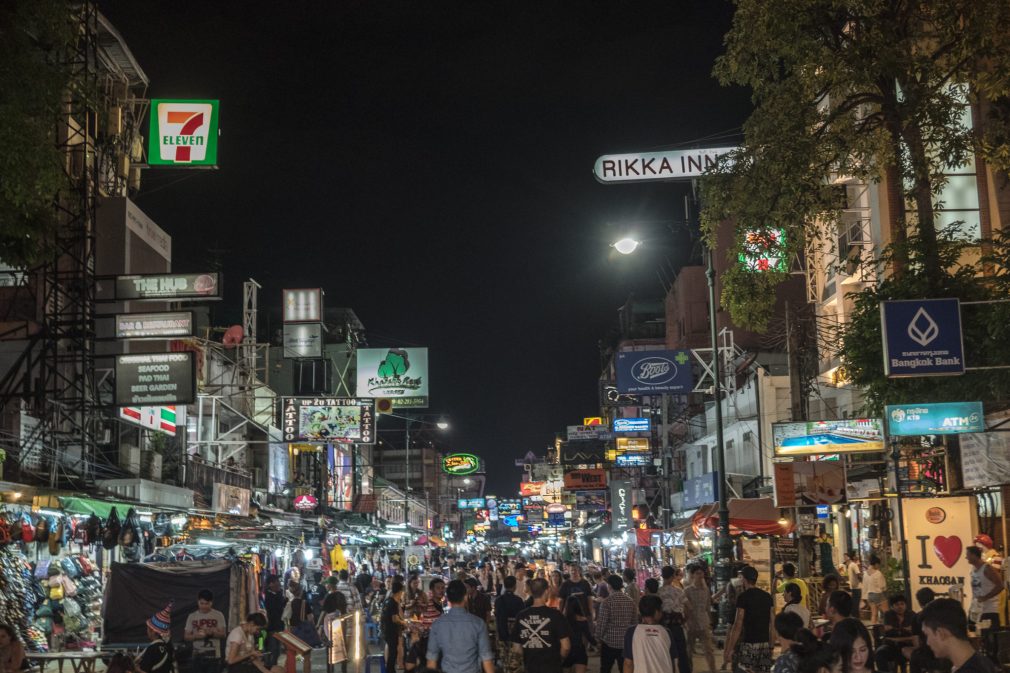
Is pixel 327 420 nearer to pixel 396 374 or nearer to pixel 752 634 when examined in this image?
pixel 396 374

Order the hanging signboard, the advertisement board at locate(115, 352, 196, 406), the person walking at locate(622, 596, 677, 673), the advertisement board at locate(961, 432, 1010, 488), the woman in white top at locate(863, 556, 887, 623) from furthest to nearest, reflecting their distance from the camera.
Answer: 1. the hanging signboard
2. the advertisement board at locate(115, 352, 196, 406)
3. the woman in white top at locate(863, 556, 887, 623)
4. the advertisement board at locate(961, 432, 1010, 488)
5. the person walking at locate(622, 596, 677, 673)

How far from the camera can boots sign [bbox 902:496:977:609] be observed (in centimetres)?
1970

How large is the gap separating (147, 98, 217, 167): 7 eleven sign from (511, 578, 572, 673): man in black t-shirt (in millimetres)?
22291

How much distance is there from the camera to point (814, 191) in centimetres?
1723

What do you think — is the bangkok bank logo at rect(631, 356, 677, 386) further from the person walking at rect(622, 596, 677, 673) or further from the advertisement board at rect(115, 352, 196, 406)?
the person walking at rect(622, 596, 677, 673)

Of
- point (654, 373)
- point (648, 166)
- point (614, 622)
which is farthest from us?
point (654, 373)

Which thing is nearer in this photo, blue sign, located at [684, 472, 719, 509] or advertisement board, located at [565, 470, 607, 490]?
blue sign, located at [684, 472, 719, 509]

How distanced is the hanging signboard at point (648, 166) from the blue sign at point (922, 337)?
508 inches

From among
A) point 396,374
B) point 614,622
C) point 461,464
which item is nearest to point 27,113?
point 614,622

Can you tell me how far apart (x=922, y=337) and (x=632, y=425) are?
34350 mm

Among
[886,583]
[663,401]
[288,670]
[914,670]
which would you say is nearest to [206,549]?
[288,670]

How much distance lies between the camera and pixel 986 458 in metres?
18.0

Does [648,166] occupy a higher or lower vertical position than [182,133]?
lower

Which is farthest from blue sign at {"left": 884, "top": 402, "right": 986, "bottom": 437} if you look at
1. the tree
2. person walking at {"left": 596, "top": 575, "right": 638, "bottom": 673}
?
person walking at {"left": 596, "top": 575, "right": 638, "bottom": 673}
